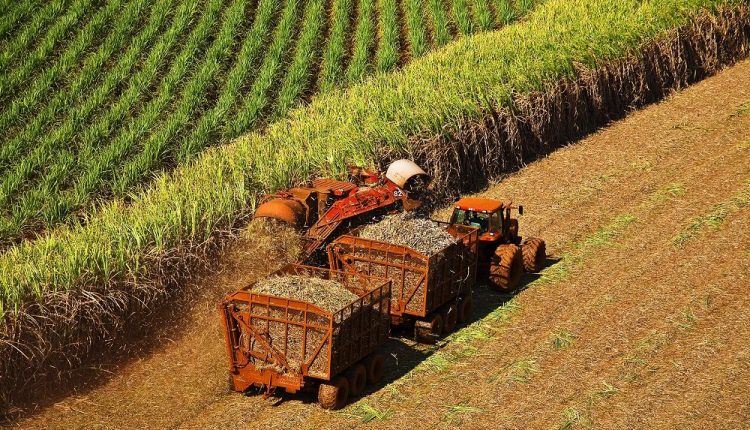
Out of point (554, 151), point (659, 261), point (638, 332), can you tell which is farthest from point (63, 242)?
point (554, 151)

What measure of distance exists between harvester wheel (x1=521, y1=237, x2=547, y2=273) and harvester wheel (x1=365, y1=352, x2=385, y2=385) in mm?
5110

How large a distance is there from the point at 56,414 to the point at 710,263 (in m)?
12.7

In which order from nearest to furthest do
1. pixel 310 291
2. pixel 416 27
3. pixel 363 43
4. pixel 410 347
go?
pixel 310 291, pixel 410 347, pixel 363 43, pixel 416 27

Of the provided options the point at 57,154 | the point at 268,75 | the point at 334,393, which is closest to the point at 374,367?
the point at 334,393

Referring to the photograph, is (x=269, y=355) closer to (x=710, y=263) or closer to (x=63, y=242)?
(x=63, y=242)

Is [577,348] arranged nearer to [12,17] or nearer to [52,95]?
[52,95]

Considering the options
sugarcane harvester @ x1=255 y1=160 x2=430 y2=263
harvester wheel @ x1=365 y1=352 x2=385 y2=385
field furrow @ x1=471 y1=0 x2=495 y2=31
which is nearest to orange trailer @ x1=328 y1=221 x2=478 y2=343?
sugarcane harvester @ x1=255 y1=160 x2=430 y2=263

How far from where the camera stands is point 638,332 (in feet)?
58.2

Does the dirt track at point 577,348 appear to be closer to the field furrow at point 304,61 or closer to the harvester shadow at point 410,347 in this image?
the harvester shadow at point 410,347

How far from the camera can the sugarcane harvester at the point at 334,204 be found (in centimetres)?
1897

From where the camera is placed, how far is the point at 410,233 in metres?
18.2

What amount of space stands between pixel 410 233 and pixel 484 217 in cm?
262

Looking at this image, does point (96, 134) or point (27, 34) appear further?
point (27, 34)

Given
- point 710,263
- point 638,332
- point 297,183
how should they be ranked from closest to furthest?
point 638,332 < point 710,263 < point 297,183
